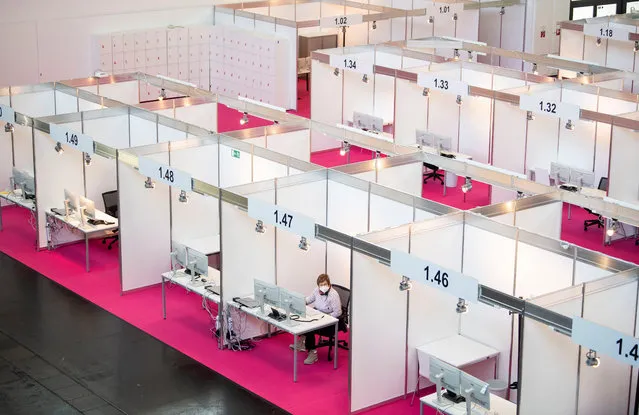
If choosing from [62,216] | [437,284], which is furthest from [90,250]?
[437,284]

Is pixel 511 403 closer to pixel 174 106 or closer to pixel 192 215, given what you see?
pixel 192 215

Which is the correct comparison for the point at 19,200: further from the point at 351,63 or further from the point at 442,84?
the point at 442,84

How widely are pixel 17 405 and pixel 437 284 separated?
4606 millimetres

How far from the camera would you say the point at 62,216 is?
1564cm

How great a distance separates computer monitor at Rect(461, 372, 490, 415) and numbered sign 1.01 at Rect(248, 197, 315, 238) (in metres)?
2.35

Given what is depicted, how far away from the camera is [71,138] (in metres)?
15.0

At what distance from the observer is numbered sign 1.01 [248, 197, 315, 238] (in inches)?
456

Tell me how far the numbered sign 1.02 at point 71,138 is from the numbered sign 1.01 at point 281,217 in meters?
3.42

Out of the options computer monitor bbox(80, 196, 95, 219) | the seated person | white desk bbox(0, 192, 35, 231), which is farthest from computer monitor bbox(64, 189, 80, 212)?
the seated person

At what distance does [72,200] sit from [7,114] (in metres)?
1.93

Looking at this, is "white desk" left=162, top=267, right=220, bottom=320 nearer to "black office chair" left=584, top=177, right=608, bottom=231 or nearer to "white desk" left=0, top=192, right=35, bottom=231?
"white desk" left=0, top=192, right=35, bottom=231

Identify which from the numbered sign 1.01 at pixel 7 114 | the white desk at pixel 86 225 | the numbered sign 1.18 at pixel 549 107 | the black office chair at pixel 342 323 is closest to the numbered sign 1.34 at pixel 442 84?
the numbered sign 1.18 at pixel 549 107

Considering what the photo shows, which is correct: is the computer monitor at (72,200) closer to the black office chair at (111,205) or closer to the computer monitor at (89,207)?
the computer monitor at (89,207)

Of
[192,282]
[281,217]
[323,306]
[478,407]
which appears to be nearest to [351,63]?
[192,282]
